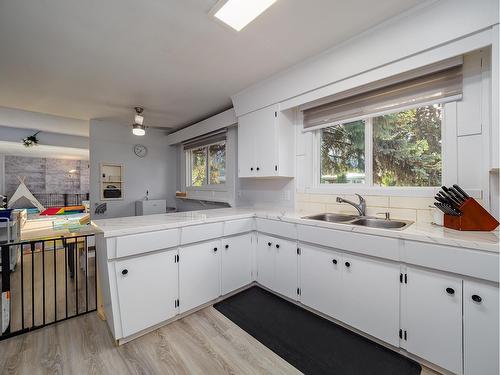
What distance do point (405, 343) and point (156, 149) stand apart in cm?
→ 488

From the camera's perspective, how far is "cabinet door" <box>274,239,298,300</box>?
213cm

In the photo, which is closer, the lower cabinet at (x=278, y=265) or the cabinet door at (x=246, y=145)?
the lower cabinet at (x=278, y=265)

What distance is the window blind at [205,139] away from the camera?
3.60 metres

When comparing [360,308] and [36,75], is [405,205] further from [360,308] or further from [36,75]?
[36,75]

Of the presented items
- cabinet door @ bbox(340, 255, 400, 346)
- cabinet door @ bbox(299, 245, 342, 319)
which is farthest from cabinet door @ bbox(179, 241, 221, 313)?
cabinet door @ bbox(340, 255, 400, 346)

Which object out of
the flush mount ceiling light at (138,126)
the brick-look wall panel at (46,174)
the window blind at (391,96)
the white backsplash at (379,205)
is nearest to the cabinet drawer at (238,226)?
the white backsplash at (379,205)

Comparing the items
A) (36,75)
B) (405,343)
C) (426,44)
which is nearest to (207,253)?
(405,343)

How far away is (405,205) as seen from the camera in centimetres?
189

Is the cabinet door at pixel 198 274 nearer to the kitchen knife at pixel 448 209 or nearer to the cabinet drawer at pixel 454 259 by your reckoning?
the cabinet drawer at pixel 454 259

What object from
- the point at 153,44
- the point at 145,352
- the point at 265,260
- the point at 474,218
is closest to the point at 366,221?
the point at 474,218

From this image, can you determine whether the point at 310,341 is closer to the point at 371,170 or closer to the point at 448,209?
the point at 448,209

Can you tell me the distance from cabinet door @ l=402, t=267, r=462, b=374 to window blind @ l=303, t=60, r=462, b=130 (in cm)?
134

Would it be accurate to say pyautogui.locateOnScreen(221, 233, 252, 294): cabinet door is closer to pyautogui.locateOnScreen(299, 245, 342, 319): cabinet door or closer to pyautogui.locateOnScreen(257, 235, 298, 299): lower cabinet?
pyautogui.locateOnScreen(257, 235, 298, 299): lower cabinet

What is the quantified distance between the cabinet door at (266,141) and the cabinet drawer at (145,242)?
128cm
